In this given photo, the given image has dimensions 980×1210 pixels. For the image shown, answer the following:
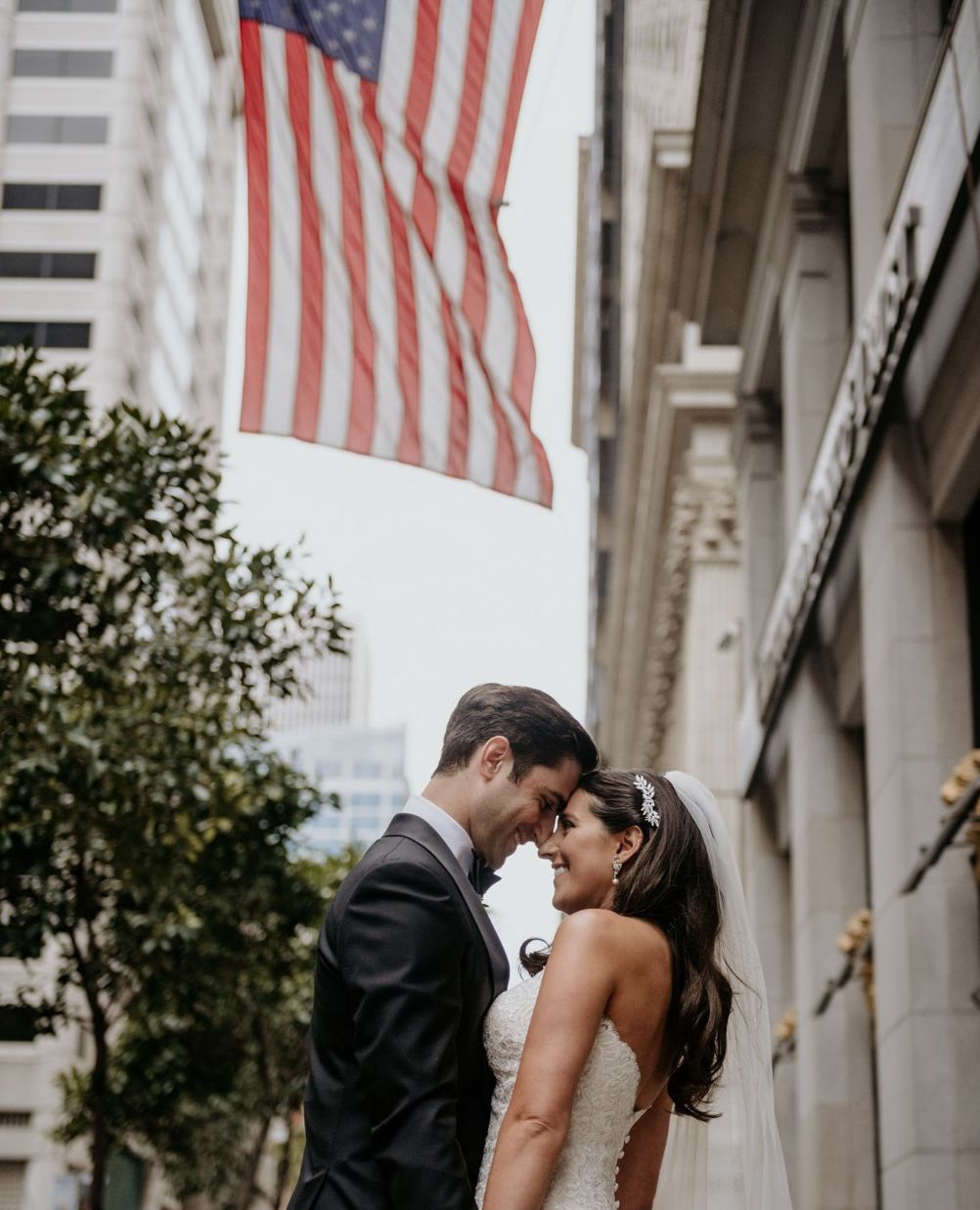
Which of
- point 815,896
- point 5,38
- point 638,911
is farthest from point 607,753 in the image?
point 638,911

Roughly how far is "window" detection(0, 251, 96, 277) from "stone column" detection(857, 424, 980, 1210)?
186 feet

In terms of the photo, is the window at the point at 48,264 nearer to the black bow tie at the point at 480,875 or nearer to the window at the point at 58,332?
the window at the point at 58,332

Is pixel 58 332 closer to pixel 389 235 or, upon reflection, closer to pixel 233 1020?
pixel 233 1020

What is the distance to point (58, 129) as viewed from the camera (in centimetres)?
6944

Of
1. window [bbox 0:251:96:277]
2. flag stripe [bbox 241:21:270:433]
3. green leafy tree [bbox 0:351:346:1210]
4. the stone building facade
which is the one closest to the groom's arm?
the stone building facade

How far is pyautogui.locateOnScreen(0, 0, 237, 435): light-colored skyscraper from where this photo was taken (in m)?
67.0

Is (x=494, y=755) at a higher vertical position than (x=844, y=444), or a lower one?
lower

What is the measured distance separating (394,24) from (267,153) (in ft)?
3.70

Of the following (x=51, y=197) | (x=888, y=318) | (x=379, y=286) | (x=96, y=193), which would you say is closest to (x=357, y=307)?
(x=379, y=286)

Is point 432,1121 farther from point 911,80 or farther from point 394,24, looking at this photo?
point 911,80

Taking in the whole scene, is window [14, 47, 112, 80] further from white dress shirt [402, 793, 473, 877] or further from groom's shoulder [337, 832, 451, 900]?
groom's shoulder [337, 832, 451, 900]

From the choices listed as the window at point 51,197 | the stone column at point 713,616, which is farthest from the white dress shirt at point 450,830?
the window at point 51,197

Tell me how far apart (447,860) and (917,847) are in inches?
326

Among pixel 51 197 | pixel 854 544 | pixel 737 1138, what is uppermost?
pixel 51 197
